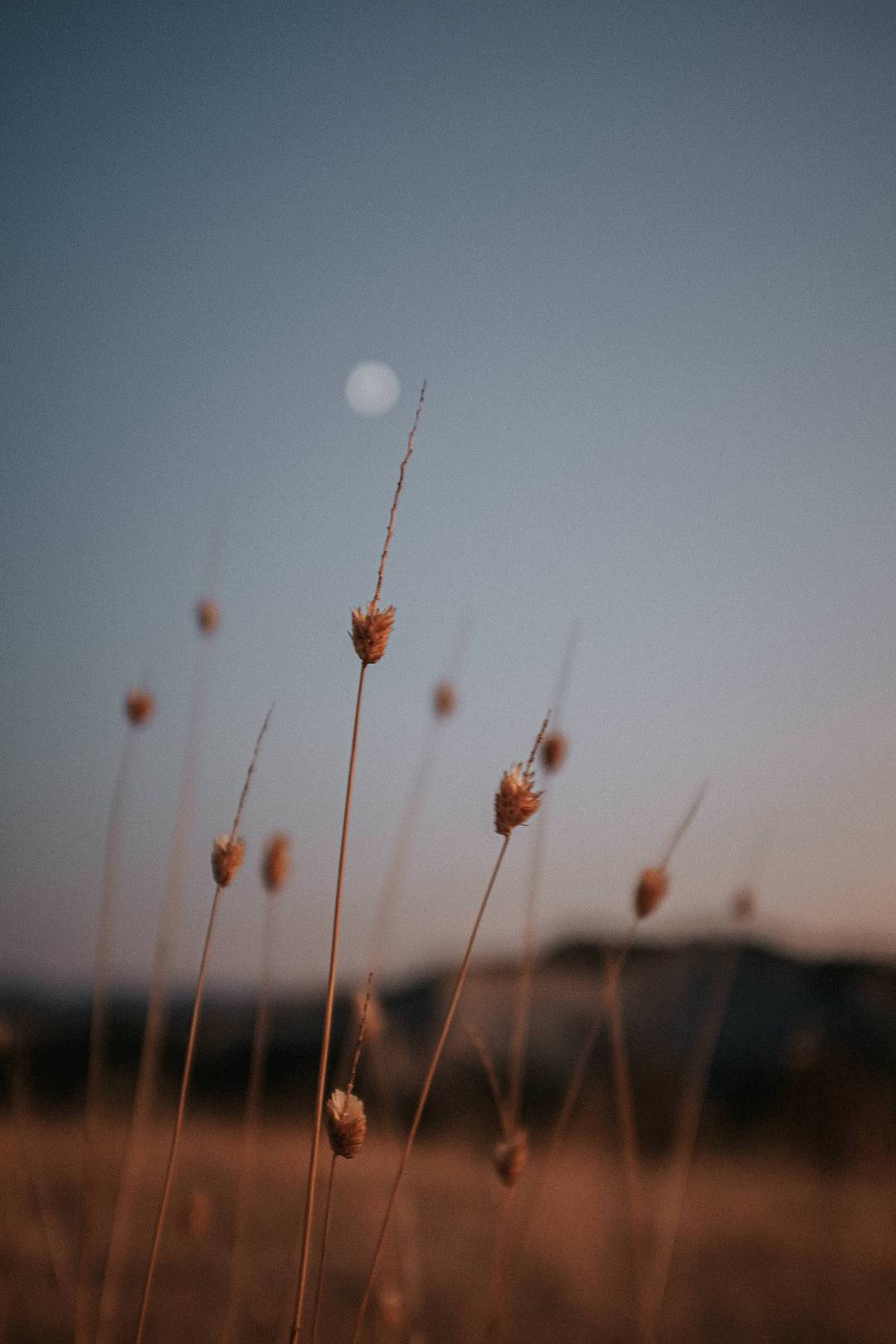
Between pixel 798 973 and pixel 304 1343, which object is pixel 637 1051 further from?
pixel 304 1343

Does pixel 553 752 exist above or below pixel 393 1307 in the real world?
above

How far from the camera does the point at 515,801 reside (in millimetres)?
472

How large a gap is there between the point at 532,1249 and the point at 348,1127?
1.88m

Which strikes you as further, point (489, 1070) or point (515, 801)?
point (489, 1070)

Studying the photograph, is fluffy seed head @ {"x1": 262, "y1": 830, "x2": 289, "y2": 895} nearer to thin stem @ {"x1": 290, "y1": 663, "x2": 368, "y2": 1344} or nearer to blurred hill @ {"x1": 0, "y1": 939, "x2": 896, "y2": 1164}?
thin stem @ {"x1": 290, "y1": 663, "x2": 368, "y2": 1344}

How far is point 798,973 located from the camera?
357 cm

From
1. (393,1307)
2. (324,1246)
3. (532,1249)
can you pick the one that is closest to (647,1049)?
(532,1249)

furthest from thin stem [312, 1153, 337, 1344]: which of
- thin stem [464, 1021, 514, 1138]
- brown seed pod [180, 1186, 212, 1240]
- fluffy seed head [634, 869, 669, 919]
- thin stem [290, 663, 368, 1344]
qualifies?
brown seed pod [180, 1186, 212, 1240]

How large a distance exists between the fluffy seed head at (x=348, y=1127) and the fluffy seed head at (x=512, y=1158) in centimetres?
24

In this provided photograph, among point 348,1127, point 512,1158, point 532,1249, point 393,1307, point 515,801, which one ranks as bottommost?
point 532,1249

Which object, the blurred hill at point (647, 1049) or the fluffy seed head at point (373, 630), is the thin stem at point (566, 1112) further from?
the blurred hill at point (647, 1049)

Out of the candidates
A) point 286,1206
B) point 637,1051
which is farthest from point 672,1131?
point 286,1206

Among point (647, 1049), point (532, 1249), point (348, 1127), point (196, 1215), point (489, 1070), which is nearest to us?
point (348, 1127)

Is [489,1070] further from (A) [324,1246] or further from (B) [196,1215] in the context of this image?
(B) [196,1215]
